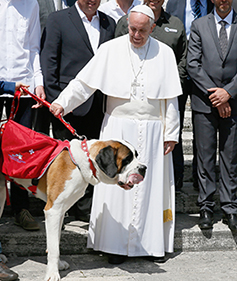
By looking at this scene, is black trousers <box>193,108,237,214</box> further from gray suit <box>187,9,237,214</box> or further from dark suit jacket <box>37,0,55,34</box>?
dark suit jacket <box>37,0,55,34</box>

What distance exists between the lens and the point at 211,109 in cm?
495

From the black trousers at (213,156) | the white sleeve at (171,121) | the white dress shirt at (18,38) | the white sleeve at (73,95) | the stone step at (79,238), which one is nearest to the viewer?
the white sleeve at (73,95)

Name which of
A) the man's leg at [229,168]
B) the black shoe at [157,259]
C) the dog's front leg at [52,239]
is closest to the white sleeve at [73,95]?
the dog's front leg at [52,239]

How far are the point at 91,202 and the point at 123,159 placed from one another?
1.49 m

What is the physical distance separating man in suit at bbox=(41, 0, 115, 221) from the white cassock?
0.37m

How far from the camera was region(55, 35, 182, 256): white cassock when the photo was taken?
4.47m

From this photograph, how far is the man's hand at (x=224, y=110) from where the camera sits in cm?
486

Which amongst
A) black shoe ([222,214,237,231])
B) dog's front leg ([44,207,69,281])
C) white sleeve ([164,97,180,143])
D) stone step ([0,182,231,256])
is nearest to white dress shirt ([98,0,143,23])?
white sleeve ([164,97,180,143])

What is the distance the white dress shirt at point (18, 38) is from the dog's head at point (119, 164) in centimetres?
128

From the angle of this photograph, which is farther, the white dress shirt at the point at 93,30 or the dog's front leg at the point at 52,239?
the white dress shirt at the point at 93,30

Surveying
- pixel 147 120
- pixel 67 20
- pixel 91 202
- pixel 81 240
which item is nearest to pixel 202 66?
pixel 147 120

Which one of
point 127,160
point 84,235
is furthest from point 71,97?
point 84,235

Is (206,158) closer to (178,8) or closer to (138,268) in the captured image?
(138,268)

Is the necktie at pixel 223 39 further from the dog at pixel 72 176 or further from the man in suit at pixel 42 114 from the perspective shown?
the man in suit at pixel 42 114
